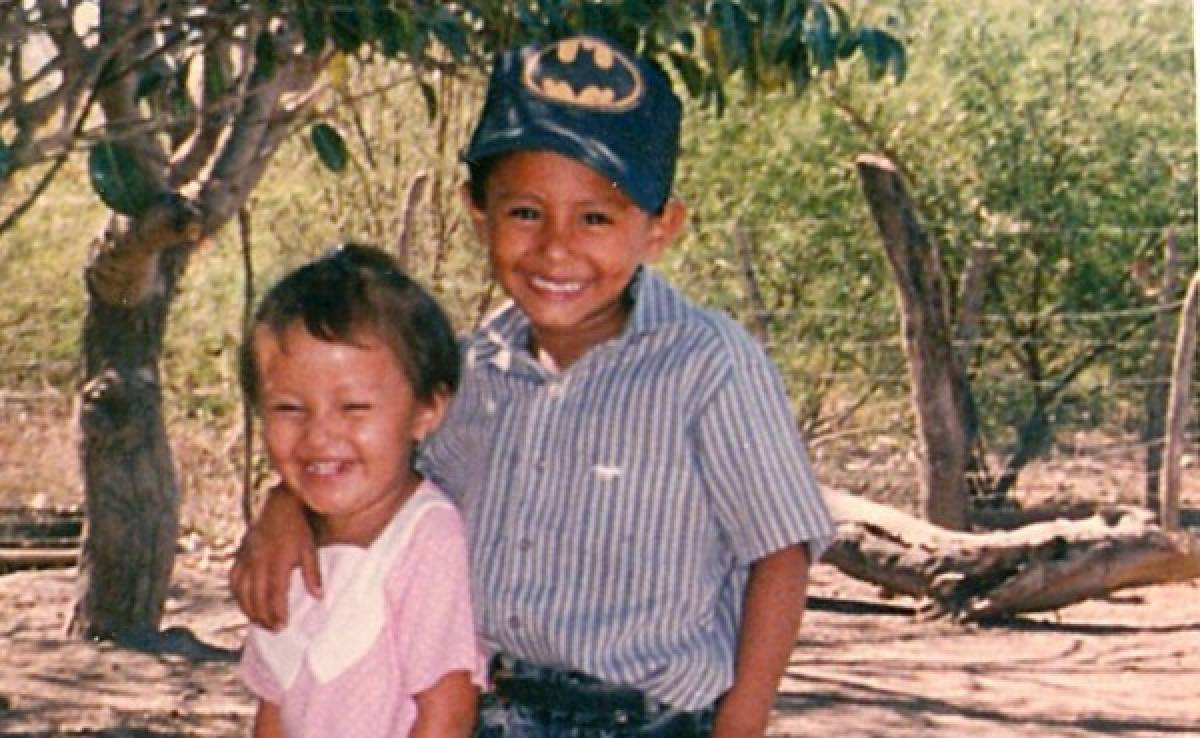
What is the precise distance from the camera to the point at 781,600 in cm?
240

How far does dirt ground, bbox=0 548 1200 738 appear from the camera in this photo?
6734 millimetres

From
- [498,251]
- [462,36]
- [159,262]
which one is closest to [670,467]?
[498,251]

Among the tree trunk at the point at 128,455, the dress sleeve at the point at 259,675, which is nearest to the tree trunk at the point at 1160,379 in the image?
the tree trunk at the point at 128,455

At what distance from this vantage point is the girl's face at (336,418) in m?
2.42

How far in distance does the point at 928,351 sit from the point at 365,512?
7.38 m

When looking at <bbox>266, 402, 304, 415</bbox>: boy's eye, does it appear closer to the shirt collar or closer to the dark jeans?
the shirt collar

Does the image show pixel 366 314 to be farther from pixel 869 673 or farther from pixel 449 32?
pixel 869 673

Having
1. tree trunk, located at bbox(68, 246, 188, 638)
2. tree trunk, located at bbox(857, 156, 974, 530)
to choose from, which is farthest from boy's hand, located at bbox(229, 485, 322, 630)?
tree trunk, located at bbox(857, 156, 974, 530)

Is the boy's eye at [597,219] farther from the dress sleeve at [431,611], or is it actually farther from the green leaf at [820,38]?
the green leaf at [820,38]

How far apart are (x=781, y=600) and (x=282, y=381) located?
0.59m

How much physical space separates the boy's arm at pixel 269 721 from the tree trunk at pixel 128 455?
16.0 feet

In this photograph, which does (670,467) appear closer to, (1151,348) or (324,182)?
(324,182)

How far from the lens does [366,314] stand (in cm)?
244

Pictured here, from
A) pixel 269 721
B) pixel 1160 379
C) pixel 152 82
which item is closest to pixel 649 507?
pixel 269 721
